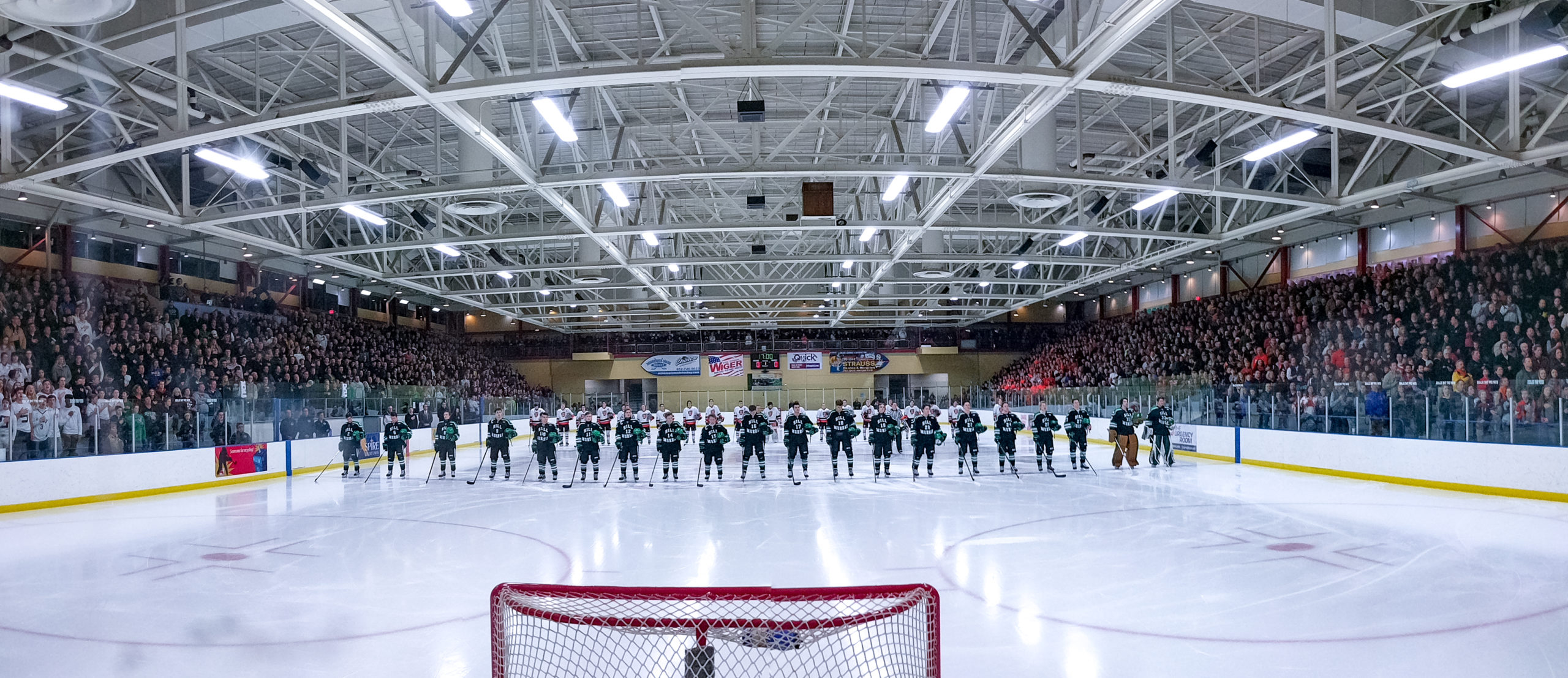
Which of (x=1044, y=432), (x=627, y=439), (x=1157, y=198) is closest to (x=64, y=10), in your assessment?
(x=627, y=439)

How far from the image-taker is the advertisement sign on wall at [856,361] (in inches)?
1825

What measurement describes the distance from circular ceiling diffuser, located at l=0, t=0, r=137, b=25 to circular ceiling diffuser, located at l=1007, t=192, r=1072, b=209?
39.8ft

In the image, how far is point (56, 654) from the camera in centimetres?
549

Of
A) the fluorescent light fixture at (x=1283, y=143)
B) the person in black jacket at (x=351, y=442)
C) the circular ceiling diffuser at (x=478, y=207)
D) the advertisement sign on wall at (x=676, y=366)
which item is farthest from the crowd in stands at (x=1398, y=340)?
the advertisement sign on wall at (x=676, y=366)

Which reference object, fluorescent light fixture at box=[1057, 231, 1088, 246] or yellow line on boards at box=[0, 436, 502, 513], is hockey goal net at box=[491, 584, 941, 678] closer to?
yellow line on boards at box=[0, 436, 502, 513]

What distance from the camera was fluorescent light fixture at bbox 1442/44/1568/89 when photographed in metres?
8.44

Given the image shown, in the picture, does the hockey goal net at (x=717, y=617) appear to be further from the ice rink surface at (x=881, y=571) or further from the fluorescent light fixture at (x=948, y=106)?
the fluorescent light fixture at (x=948, y=106)

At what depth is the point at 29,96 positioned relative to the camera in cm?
901

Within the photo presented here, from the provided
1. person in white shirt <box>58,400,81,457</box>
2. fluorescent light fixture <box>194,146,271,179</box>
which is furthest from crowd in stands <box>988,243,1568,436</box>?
person in white shirt <box>58,400,81,457</box>

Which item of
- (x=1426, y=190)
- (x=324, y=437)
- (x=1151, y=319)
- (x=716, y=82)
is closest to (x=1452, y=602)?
→ (x=716, y=82)

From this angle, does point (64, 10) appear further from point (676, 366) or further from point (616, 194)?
point (676, 366)

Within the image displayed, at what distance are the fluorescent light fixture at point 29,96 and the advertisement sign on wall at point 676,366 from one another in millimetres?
36878

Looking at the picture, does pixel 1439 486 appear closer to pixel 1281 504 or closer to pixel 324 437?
pixel 1281 504

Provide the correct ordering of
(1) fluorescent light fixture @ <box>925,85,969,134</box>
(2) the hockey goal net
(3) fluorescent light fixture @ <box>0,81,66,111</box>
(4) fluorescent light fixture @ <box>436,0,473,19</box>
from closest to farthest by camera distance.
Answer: (2) the hockey goal net
(4) fluorescent light fixture @ <box>436,0,473,19</box>
(3) fluorescent light fixture @ <box>0,81,66,111</box>
(1) fluorescent light fixture @ <box>925,85,969,134</box>
